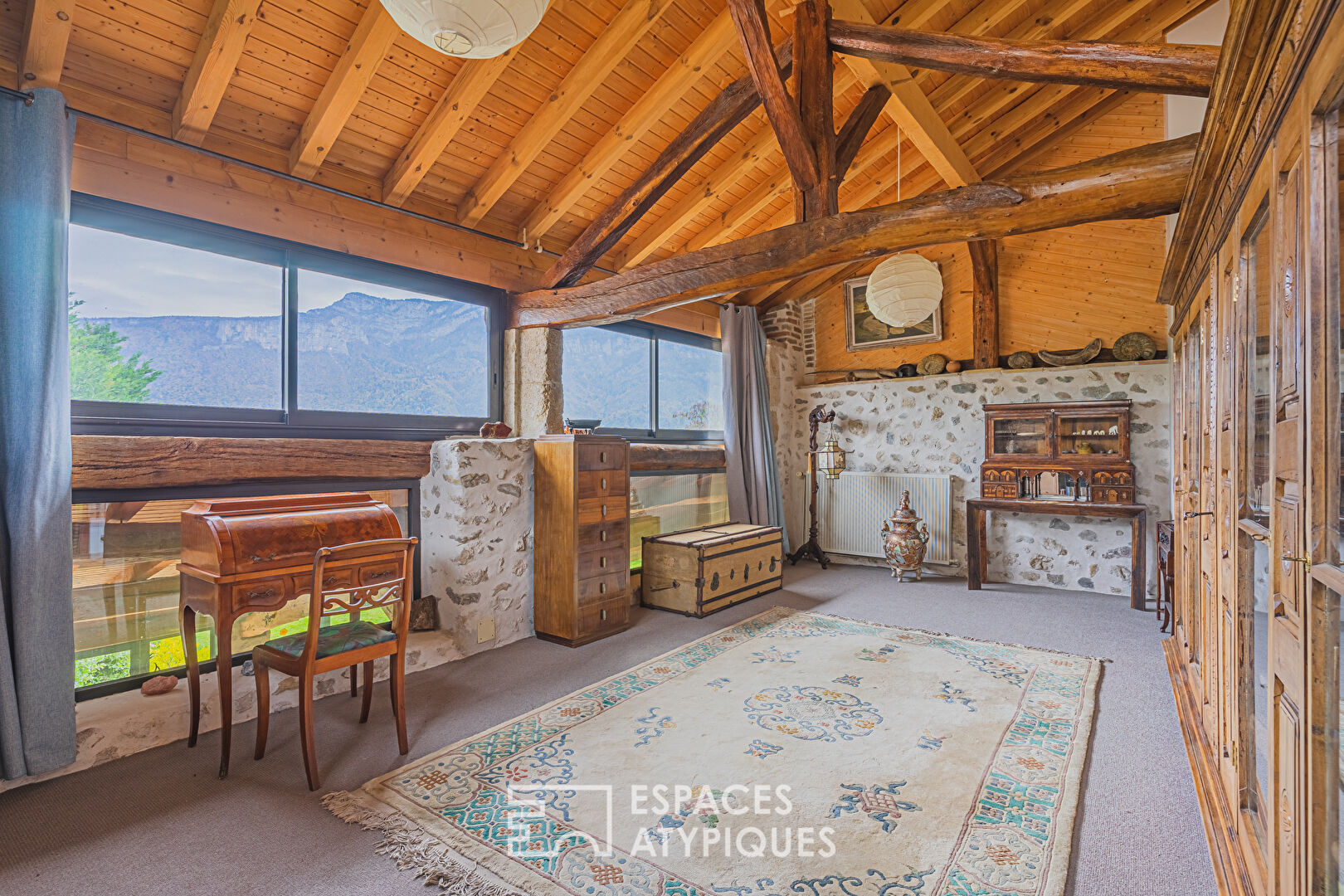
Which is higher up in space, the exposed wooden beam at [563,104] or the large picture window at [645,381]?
the exposed wooden beam at [563,104]

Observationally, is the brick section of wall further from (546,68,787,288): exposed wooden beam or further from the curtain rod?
the curtain rod

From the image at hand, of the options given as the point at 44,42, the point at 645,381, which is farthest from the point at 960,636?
the point at 44,42

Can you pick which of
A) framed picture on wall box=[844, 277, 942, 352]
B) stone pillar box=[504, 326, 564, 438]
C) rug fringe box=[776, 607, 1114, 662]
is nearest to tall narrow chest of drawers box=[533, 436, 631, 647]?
stone pillar box=[504, 326, 564, 438]

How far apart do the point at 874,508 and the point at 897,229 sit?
3623 millimetres

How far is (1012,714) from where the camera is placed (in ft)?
8.82

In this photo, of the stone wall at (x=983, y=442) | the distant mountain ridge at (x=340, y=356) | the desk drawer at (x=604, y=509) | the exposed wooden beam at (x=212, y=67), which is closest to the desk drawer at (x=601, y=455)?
the desk drawer at (x=604, y=509)

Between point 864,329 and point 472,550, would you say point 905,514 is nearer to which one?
point 864,329

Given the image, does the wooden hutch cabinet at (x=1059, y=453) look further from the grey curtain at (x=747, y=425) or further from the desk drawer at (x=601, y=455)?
the desk drawer at (x=601, y=455)

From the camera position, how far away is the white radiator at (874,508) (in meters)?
5.80

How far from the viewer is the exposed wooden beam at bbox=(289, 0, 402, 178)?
9.07ft

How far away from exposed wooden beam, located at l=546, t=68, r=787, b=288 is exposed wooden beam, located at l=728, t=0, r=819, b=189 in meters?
0.40

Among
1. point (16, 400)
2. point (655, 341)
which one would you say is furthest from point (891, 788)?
point (655, 341)

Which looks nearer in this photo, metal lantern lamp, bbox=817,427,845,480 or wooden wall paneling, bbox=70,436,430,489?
wooden wall paneling, bbox=70,436,430,489

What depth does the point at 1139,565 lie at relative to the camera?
15.0ft
